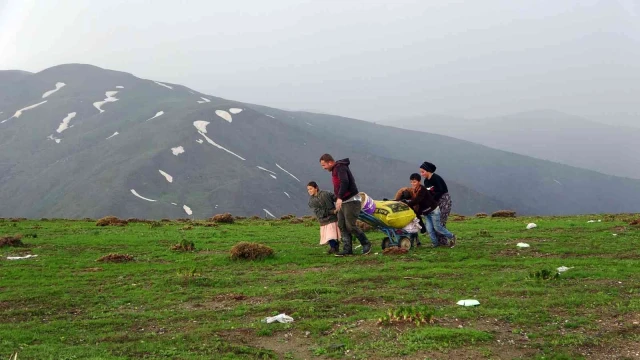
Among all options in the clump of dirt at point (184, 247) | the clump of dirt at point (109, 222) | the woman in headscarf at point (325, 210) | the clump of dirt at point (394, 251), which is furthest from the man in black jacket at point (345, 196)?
the clump of dirt at point (109, 222)

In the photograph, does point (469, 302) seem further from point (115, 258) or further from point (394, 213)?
point (115, 258)

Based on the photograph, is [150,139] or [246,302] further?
[150,139]

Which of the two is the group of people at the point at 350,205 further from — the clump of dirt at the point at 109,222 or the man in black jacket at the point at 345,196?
the clump of dirt at the point at 109,222

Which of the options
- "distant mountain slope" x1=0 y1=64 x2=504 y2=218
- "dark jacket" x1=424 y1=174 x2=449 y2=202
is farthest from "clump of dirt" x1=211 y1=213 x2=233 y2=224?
"distant mountain slope" x1=0 y1=64 x2=504 y2=218

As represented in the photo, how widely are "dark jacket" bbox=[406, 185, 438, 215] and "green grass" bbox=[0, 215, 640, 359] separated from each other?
145 centimetres

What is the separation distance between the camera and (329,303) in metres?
12.0

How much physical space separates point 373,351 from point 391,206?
34.9ft

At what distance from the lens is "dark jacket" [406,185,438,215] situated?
19.2 m

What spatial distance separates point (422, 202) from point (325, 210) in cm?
353

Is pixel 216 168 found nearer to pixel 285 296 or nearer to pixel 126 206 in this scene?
pixel 126 206

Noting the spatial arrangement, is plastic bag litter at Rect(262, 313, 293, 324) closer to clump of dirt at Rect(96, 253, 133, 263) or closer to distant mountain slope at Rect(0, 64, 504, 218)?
clump of dirt at Rect(96, 253, 133, 263)

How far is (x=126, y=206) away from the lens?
449 feet

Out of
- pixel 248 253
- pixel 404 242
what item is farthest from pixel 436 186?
pixel 248 253

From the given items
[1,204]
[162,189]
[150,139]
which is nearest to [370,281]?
[162,189]
